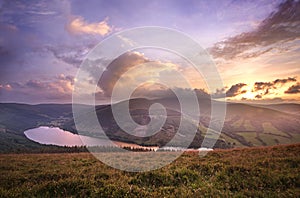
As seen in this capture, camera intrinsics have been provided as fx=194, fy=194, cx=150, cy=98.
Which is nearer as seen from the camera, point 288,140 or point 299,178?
point 299,178

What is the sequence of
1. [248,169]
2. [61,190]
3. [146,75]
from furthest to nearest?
[146,75]
[248,169]
[61,190]

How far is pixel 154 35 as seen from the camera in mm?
15672

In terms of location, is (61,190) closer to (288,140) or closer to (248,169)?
(248,169)

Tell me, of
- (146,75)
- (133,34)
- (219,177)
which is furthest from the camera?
(146,75)

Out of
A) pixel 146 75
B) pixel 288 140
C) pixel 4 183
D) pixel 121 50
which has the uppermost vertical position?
pixel 121 50

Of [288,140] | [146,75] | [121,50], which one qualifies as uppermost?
[121,50]

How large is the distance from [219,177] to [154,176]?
3270 millimetres

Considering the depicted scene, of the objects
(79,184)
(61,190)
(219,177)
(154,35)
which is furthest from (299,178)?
(154,35)

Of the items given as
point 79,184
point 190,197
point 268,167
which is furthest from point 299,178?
point 79,184

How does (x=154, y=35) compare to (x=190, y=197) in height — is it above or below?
above

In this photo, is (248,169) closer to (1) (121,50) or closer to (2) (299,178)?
(2) (299,178)

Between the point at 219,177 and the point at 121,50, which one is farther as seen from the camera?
the point at 121,50

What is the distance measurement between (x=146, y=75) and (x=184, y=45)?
289 inches

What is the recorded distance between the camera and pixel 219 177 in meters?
9.68
